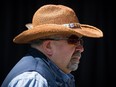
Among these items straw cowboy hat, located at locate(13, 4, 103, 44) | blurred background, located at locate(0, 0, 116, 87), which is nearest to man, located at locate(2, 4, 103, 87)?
straw cowboy hat, located at locate(13, 4, 103, 44)

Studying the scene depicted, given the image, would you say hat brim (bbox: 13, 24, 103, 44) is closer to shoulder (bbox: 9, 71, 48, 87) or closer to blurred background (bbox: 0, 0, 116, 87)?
shoulder (bbox: 9, 71, 48, 87)

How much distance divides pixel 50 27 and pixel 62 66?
33 centimetres

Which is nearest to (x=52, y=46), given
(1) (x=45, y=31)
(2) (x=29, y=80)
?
(1) (x=45, y=31)

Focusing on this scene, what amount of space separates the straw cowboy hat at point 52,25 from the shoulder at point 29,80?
39cm

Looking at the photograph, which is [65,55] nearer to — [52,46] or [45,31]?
[52,46]

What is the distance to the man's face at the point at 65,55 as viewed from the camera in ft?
10.0

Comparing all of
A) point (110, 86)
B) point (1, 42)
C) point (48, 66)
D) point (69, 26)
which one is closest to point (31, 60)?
point (48, 66)

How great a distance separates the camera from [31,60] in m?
2.85

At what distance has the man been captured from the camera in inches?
110

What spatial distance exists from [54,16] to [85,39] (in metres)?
2.88

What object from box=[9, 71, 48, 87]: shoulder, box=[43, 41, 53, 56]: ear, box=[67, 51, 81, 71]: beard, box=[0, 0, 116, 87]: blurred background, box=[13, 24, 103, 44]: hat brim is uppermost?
box=[13, 24, 103, 44]: hat brim

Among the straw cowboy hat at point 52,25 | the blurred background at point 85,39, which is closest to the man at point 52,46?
the straw cowboy hat at point 52,25

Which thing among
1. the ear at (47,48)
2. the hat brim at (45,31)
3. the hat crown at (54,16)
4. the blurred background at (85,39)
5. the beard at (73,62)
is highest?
the hat crown at (54,16)

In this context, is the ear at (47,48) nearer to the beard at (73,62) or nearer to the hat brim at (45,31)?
the hat brim at (45,31)
